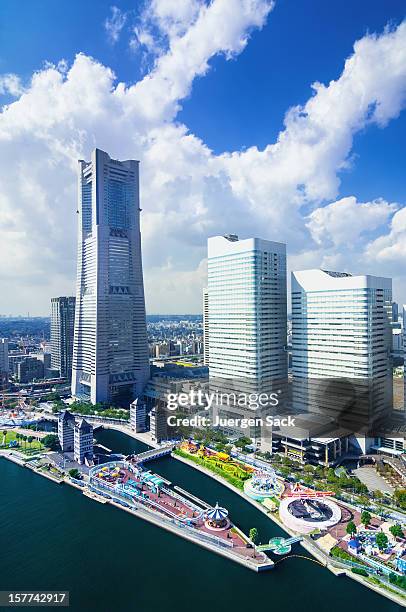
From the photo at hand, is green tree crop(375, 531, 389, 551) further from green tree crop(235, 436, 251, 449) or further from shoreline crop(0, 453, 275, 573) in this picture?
green tree crop(235, 436, 251, 449)

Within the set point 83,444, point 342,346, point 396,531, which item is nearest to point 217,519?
point 396,531

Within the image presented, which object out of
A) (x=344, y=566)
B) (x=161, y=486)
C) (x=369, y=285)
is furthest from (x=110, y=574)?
(x=369, y=285)

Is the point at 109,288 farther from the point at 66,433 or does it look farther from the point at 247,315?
the point at 247,315

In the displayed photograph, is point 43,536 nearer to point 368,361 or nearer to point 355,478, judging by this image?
point 355,478

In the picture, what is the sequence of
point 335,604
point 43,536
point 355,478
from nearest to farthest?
point 335,604
point 43,536
point 355,478

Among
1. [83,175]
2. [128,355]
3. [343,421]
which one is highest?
[83,175]
